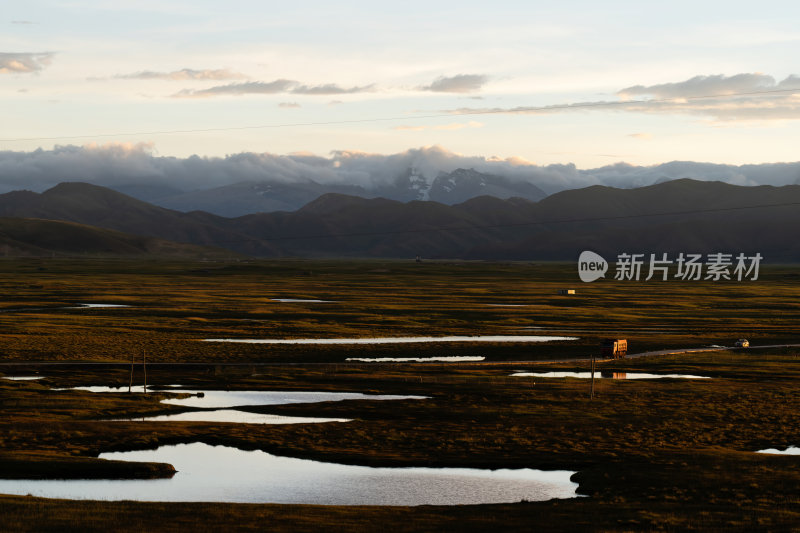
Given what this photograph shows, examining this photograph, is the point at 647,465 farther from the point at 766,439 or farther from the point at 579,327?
the point at 579,327

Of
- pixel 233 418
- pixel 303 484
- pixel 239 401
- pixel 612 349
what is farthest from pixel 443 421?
pixel 612 349

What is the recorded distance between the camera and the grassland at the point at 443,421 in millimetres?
39094

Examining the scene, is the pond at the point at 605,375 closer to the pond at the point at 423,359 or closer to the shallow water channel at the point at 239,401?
the pond at the point at 423,359

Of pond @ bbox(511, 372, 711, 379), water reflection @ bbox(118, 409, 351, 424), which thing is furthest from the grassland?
pond @ bbox(511, 372, 711, 379)

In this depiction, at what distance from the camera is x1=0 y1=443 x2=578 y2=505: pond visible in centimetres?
4343

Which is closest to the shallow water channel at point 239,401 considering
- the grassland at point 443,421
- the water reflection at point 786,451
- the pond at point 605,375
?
the grassland at point 443,421

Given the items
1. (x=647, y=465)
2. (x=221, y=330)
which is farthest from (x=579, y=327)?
(x=647, y=465)

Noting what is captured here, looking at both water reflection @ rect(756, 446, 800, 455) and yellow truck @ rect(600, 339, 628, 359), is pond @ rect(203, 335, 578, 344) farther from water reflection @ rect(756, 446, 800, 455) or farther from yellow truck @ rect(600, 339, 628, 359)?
water reflection @ rect(756, 446, 800, 455)

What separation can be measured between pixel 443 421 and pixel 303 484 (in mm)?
16816

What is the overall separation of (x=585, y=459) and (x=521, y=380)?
1140 inches

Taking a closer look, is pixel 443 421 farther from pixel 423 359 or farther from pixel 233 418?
pixel 423 359

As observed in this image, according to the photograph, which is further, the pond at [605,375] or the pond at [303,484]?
the pond at [605,375]

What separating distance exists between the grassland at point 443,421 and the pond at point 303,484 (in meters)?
1.59

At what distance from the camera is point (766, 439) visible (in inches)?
2261
